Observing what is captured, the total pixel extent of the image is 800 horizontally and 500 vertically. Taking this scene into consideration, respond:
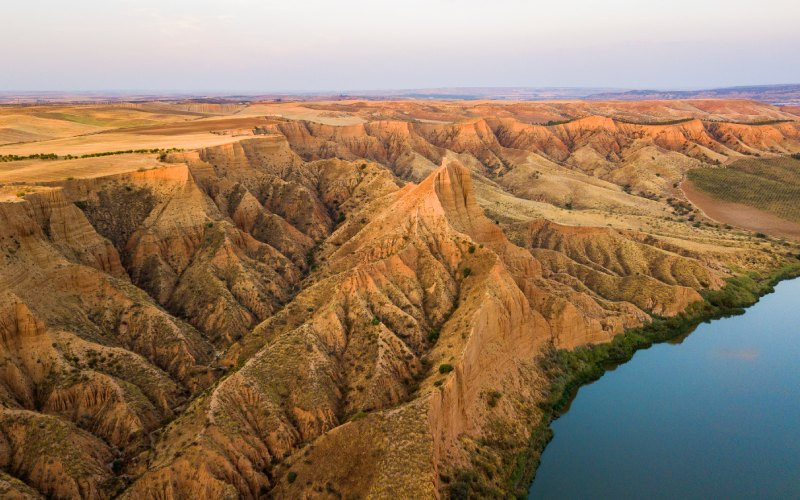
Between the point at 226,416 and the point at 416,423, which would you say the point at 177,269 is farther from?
the point at 416,423

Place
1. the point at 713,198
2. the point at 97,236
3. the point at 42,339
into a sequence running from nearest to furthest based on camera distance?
the point at 42,339 → the point at 97,236 → the point at 713,198

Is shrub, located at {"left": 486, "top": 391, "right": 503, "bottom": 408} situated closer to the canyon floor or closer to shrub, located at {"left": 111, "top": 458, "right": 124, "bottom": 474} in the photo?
the canyon floor

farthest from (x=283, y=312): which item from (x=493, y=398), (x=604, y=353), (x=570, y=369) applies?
(x=604, y=353)

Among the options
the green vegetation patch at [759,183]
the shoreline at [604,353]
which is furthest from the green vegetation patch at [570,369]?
the green vegetation patch at [759,183]

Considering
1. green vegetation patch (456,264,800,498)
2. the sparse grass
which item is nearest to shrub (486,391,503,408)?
green vegetation patch (456,264,800,498)

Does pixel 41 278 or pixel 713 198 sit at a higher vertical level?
pixel 41 278

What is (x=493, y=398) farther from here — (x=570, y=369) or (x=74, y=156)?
(x=74, y=156)

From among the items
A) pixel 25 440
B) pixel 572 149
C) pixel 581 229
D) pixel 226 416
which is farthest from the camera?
pixel 572 149

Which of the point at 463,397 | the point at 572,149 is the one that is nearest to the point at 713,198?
the point at 572,149
